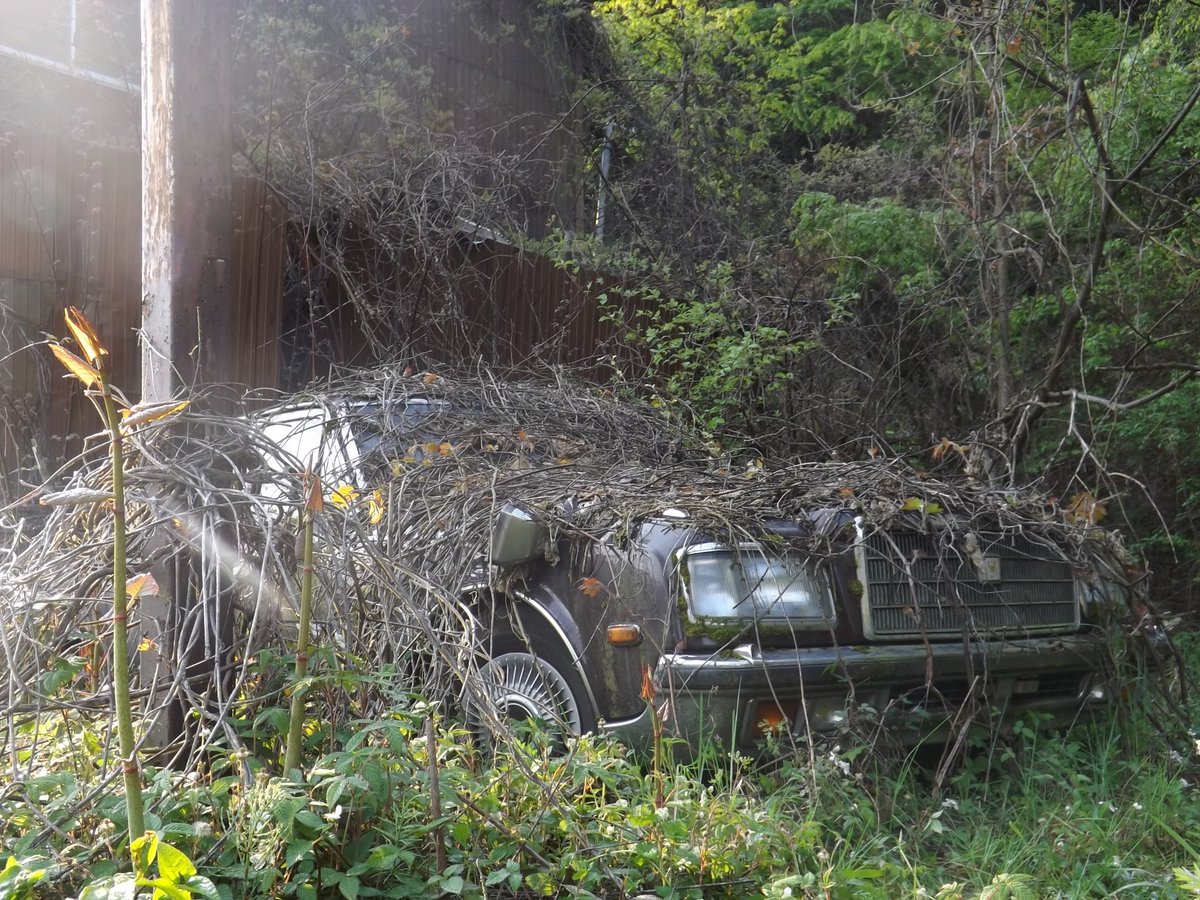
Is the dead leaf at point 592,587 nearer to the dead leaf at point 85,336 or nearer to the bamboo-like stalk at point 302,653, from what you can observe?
the bamboo-like stalk at point 302,653

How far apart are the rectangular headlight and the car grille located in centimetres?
22

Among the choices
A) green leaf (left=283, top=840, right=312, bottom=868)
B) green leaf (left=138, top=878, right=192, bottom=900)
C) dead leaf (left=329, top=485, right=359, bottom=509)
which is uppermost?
dead leaf (left=329, top=485, right=359, bottom=509)

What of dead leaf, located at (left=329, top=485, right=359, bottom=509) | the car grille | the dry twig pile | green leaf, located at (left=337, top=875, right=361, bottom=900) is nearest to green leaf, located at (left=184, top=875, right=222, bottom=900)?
green leaf, located at (left=337, top=875, right=361, bottom=900)

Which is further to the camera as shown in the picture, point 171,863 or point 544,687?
point 544,687

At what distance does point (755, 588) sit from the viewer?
365 centimetres

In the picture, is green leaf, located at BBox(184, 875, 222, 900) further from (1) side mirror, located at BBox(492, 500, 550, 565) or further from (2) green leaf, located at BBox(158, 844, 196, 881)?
(1) side mirror, located at BBox(492, 500, 550, 565)

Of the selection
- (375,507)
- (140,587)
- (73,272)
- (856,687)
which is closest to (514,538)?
(375,507)

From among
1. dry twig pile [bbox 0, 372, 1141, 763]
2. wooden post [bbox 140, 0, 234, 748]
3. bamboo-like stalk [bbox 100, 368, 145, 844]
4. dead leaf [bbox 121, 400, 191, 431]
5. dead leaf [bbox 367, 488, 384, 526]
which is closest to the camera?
bamboo-like stalk [bbox 100, 368, 145, 844]

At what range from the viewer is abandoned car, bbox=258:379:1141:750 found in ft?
11.7

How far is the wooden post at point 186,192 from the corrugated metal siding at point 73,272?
3942 mm

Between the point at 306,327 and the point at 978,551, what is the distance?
582 centimetres

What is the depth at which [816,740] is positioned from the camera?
3.57 meters

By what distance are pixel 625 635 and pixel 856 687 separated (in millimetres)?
798

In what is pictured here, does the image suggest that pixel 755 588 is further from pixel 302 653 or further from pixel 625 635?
pixel 302 653
